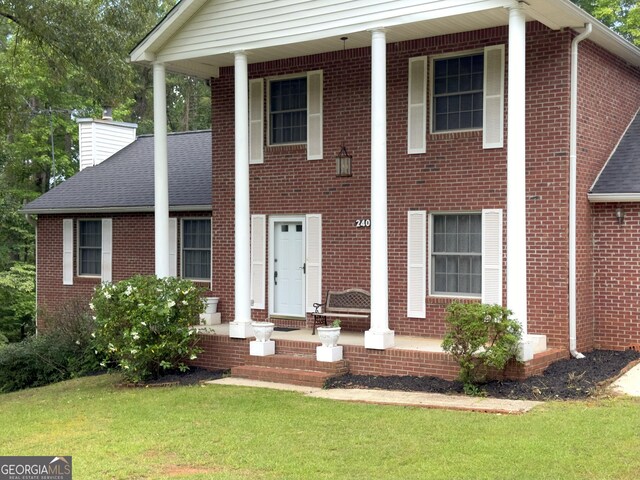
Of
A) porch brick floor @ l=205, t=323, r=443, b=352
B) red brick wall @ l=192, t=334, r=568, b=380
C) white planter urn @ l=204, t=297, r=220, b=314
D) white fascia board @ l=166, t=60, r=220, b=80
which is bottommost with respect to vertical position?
red brick wall @ l=192, t=334, r=568, b=380

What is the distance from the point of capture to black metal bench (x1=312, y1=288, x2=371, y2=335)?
14.1 m

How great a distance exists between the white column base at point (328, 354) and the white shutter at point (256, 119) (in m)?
4.70

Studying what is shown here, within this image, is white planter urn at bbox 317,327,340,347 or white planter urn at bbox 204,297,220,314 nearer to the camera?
white planter urn at bbox 317,327,340,347

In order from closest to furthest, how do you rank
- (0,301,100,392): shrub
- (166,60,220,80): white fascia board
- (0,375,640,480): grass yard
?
(0,375,640,480): grass yard → (166,60,220,80): white fascia board → (0,301,100,392): shrub

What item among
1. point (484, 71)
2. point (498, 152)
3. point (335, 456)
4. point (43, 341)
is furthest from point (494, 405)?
point (43, 341)

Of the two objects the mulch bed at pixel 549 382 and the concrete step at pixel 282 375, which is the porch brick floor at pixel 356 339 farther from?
the concrete step at pixel 282 375

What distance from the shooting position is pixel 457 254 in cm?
1352

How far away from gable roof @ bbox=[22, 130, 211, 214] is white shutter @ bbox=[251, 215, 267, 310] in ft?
6.32

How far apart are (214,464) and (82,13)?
11777 millimetres

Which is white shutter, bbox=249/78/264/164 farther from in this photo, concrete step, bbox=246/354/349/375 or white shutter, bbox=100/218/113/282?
white shutter, bbox=100/218/113/282

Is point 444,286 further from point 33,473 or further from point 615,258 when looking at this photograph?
point 33,473

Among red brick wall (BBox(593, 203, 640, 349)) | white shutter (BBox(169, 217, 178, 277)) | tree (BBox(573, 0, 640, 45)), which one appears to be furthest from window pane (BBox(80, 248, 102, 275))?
tree (BBox(573, 0, 640, 45))

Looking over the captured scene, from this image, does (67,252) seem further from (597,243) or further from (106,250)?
(597,243)

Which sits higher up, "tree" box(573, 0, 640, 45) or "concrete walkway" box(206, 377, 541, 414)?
"tree" box(573, 0, 640, 45)
